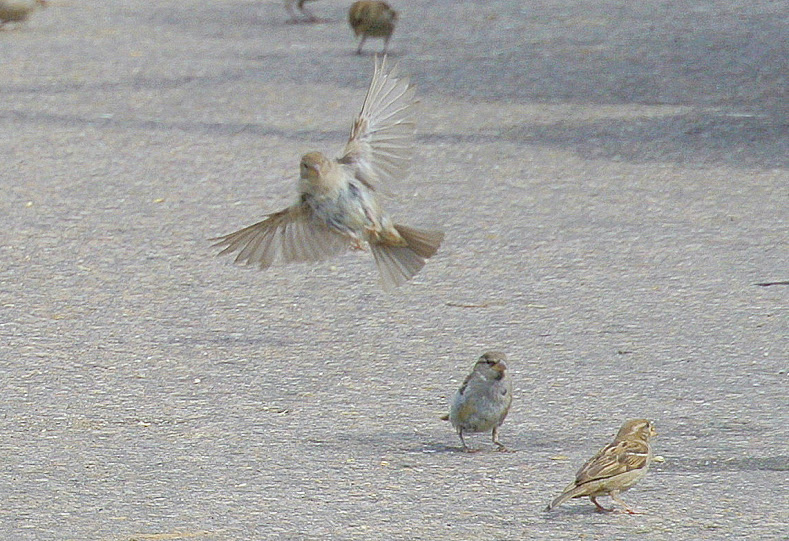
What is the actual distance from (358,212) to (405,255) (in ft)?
1.07

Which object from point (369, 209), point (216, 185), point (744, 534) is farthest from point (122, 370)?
point (216, 185)

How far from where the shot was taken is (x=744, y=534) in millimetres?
4883

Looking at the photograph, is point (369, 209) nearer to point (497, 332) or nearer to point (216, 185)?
point (497, 332)

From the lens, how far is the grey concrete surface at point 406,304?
5328 millimetres

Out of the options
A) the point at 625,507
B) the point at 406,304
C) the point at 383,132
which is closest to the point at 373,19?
the point at 406,304

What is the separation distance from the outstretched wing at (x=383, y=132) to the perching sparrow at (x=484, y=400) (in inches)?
61.5

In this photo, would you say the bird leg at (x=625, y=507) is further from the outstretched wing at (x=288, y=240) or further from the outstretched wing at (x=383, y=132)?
the outstretched wing at (x=383, y=132)

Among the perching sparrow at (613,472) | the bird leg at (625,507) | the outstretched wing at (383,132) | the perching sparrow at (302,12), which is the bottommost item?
the bird leg at (625,507)

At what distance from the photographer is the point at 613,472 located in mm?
4965

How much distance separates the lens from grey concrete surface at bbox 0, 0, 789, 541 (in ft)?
17.5

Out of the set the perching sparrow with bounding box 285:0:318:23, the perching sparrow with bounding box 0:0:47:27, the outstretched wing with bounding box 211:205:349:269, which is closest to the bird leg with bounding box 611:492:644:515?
the outstretched wing with bounding box 211:205:349:269

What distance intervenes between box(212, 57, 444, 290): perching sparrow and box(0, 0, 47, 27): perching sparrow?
1092cm

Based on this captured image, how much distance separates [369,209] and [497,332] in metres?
0.95

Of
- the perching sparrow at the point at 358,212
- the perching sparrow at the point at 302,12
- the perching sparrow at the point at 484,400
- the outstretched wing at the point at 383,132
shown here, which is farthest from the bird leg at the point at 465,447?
the perching sparrow at the point at 302,12
